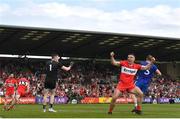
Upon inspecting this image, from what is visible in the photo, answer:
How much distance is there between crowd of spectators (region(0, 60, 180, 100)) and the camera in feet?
145

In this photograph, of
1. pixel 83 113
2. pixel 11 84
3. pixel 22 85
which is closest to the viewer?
pixel 83 113

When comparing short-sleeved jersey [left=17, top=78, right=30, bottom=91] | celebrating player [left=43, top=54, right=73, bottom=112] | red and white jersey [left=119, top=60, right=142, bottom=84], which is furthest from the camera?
short-sleeved jersey [left=17, top=78, right=30, bottom=91]

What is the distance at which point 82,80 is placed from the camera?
1992 inches

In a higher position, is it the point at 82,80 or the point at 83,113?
the point at 83,113

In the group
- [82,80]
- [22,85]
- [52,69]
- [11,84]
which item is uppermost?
[52,69]

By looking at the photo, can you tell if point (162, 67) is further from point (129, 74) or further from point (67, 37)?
point (129, 74)

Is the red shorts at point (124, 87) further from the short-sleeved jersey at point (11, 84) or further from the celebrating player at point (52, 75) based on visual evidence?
the short-sleeved jersey at point (11, 84)

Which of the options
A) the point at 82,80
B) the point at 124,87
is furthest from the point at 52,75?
the point at 82,80

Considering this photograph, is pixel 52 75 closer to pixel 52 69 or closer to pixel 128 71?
pixel 52 69

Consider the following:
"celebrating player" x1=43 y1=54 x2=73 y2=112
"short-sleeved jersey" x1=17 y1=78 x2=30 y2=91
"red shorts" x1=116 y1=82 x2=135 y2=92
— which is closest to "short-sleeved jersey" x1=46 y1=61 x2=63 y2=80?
"celebrating player" x1=43 y1=54 x2=73 y2=112

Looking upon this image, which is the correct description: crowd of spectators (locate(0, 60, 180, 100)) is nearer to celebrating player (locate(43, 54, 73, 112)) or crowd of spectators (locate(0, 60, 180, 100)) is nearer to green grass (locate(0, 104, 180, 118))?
green grass (locate(0, 104, 180, 118))

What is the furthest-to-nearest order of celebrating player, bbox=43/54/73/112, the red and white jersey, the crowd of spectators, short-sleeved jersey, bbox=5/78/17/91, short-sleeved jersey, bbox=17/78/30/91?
1. the crowd of spectators
2. short-sleeved jersey, bbox=5/78/17/91
3. short-sleeved jersey, bbox=17/78/30/91
4. celebrating player, bbox=43/54/73/112
5. the red and white jersey

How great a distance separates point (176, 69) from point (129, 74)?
154 ft

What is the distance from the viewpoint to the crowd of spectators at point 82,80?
44.2 m
